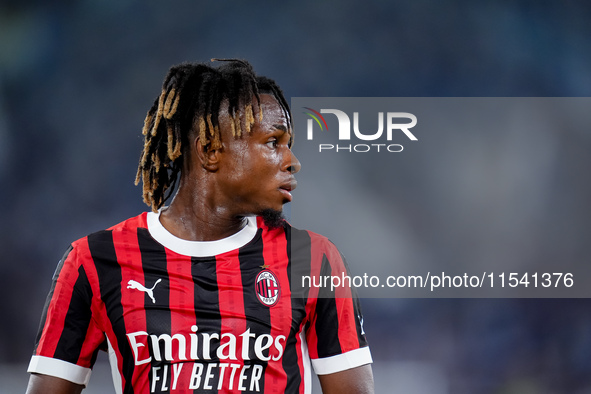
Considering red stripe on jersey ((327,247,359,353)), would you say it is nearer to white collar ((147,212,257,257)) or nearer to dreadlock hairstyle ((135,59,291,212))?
white collar ((147,212,257,257))

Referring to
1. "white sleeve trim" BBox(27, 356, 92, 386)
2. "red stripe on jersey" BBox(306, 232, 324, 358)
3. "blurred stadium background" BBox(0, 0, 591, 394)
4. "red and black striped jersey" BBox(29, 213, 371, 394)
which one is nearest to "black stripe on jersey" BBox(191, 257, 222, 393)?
"red and black striped jersey" BBox(29, 213, 371, 394)

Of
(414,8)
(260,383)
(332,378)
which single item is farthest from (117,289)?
(414,8)

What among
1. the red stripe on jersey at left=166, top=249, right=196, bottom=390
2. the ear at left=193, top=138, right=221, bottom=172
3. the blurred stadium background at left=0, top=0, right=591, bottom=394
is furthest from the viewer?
the blurred stadium background at left=0, top=0, right=591, bottom=394

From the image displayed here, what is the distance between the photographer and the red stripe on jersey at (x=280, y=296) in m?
1.57

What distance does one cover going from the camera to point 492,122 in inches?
106

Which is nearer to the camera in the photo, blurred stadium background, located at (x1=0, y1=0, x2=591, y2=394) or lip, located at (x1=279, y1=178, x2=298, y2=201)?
lip, located at (x1=279, y1=178, x2=298, y2=201)

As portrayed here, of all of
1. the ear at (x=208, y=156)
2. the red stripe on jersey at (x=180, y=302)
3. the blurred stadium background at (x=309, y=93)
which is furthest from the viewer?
the blurred stadium background at (x=309, y=93)

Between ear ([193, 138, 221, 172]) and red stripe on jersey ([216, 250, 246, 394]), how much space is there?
227 mm

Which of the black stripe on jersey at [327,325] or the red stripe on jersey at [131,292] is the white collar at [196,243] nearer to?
the red stripe on jersey at [131,292]

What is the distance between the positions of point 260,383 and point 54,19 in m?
2.07

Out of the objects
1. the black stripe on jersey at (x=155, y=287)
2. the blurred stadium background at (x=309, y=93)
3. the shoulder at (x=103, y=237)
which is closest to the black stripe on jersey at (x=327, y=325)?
the black stripe on jersey at (x=155, y=287)

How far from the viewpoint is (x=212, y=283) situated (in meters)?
1.62

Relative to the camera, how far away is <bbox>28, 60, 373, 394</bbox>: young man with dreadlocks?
157 cm

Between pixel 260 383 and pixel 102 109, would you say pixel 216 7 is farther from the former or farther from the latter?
pixel 260 383
